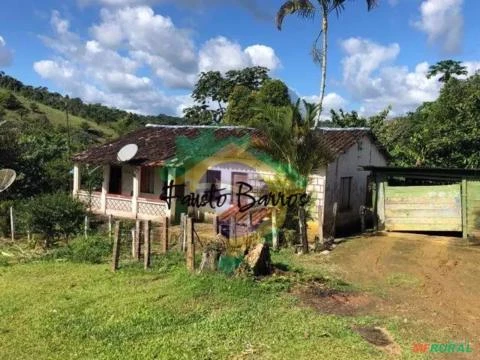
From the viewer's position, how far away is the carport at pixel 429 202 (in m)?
14.5

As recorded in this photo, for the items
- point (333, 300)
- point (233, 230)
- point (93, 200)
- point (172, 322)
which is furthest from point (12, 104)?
point (333, 300)

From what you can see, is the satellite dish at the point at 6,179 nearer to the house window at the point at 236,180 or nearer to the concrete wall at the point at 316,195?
the house window at the point at 236,180

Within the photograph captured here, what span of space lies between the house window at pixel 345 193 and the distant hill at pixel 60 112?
3134cm

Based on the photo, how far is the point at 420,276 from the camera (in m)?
10.2

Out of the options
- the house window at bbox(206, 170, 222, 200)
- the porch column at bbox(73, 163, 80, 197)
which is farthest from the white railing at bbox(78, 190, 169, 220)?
the house window at bbox(206, 170, 222, 200)

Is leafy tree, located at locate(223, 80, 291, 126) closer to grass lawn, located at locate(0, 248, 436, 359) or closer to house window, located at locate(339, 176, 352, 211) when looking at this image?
house window, located at locate(339, 176, 352, 211)

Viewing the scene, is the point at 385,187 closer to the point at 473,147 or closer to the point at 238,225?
the point at 238,225

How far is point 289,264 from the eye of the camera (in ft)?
36.8

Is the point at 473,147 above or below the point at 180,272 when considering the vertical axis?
above

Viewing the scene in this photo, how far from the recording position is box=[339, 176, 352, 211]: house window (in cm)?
1755

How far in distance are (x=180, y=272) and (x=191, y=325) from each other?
107 inches

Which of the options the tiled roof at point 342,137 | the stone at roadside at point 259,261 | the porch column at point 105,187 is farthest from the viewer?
the porch column at point 105,187

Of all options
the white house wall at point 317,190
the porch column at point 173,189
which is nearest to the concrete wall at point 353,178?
the white house wall at point 317,190

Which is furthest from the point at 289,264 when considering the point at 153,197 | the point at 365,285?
the point at 153,197
